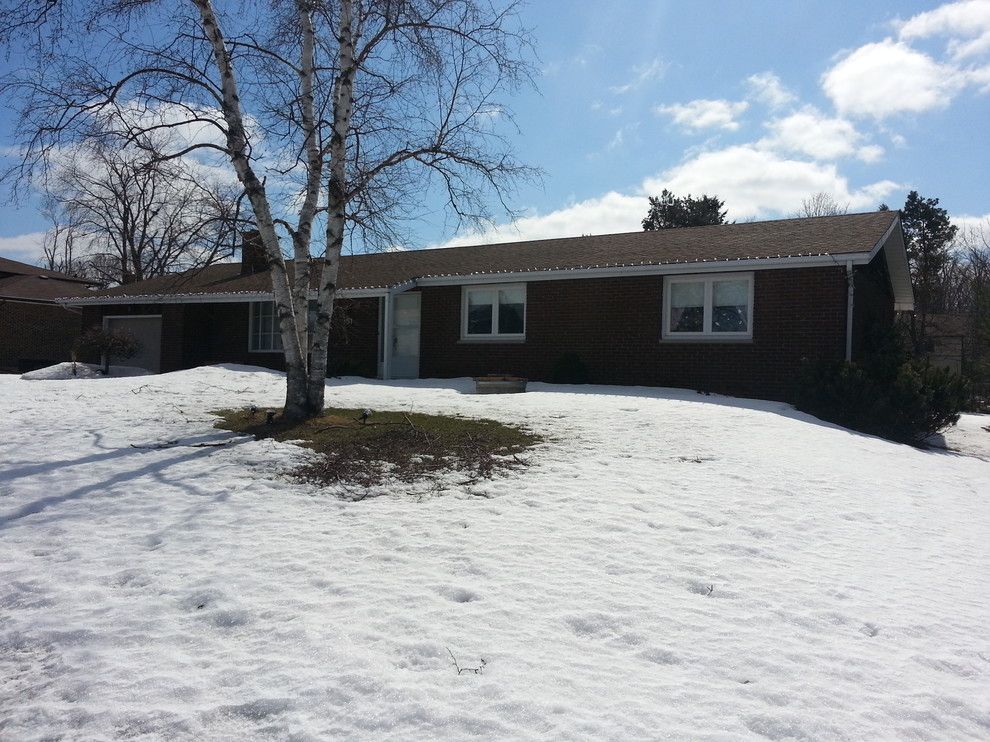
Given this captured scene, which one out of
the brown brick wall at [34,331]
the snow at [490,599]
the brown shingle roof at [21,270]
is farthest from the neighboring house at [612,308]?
the brown shingle roof at [21,270]

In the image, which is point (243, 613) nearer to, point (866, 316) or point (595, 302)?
point (595, 302)

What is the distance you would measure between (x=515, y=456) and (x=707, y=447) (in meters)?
2.58

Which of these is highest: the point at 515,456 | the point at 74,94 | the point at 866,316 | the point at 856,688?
the point at 74,94

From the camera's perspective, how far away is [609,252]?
17.3 m

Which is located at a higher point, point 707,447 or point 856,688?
point 707,447

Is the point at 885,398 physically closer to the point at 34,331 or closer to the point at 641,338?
the point at 641,338

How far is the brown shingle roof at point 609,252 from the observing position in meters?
14.6

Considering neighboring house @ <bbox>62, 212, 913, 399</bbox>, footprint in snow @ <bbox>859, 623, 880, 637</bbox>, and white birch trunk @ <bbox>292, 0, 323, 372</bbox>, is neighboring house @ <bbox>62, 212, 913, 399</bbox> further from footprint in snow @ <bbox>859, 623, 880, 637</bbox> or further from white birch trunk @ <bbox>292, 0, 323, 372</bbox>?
footprint in snow @ <bbox>859, 623, 880, 637</bbox>

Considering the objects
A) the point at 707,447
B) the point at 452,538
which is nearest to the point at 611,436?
the point at 707,447

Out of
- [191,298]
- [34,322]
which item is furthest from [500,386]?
[34,322]

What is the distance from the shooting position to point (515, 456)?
26.8ft

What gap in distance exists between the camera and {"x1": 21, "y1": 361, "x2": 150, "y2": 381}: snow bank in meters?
17.3

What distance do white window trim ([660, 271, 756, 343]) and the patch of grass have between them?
21.2ft

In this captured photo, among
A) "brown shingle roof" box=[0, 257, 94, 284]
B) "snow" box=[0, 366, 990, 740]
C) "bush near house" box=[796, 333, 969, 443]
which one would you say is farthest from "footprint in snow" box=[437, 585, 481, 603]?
"brown shingle roof" box=[0, 257, 94, 284]
